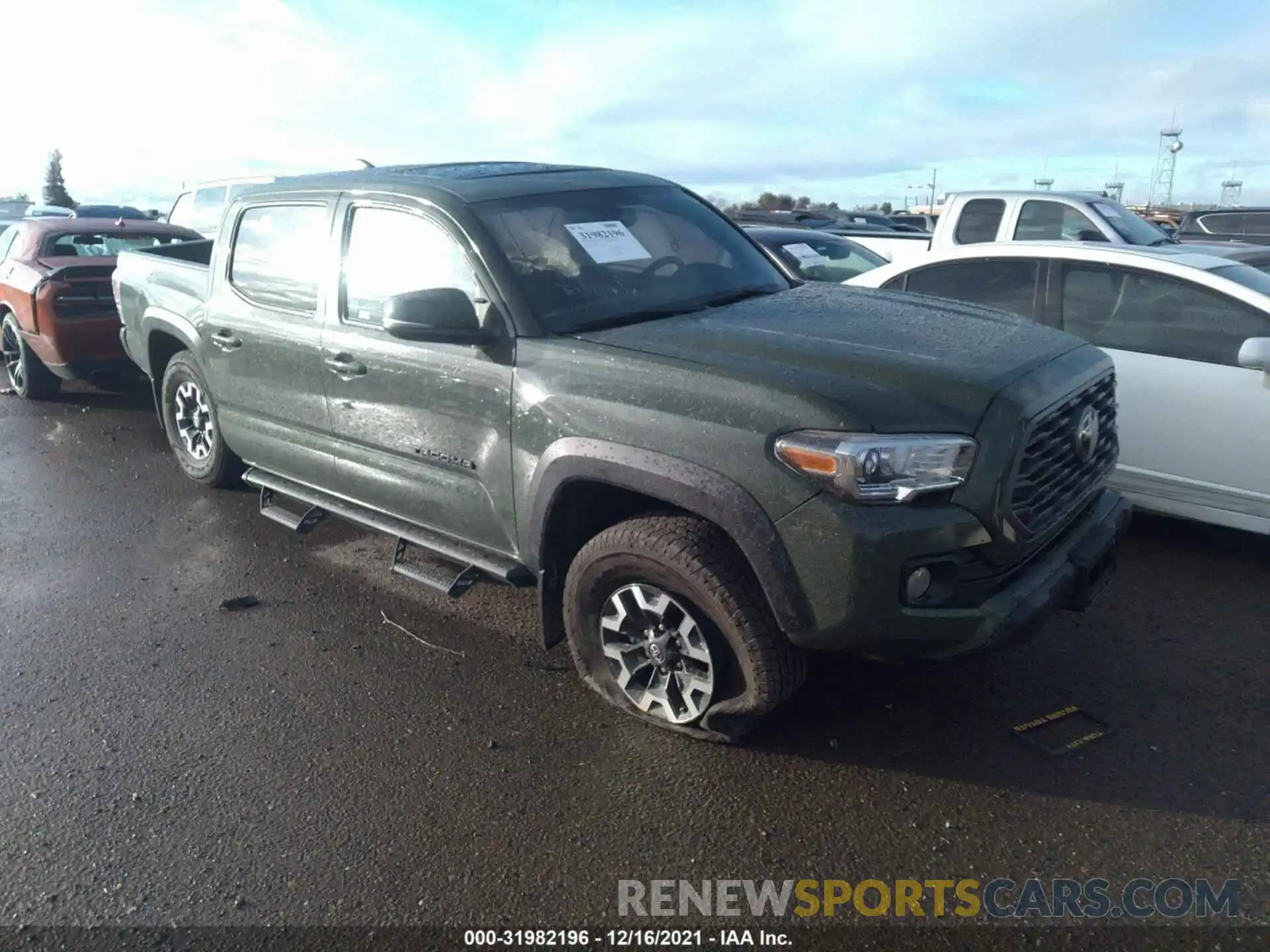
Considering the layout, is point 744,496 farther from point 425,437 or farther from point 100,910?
point 100,910

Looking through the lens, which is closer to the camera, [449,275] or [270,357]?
[449,275]

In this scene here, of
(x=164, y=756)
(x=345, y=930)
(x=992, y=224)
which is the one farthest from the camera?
(x=992, y=224)

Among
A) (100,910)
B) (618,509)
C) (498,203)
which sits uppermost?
(498,203)

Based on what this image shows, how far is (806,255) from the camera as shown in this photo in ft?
31.1

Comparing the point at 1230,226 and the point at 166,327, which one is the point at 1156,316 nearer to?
the point at 166,327

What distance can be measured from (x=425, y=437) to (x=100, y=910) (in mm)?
1938

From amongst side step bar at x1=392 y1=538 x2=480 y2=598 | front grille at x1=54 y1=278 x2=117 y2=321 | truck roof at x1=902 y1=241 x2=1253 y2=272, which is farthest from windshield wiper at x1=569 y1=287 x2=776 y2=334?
front grille at x1=54 y1=278 x2=117 y2=321

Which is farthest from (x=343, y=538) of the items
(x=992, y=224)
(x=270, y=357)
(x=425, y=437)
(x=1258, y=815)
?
(x=992, y=224)

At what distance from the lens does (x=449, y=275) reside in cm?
391

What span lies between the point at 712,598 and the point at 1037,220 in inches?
351

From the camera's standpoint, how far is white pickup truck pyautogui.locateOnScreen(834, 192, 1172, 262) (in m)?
9.92

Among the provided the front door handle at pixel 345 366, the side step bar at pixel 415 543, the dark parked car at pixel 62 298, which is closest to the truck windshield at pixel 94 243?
the dark parked car at pixel 62 298

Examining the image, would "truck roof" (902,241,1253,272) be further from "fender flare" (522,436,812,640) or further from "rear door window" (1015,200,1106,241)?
"rear door window" (1015,200,1106,241)

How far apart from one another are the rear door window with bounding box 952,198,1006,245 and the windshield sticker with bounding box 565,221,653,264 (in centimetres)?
749
